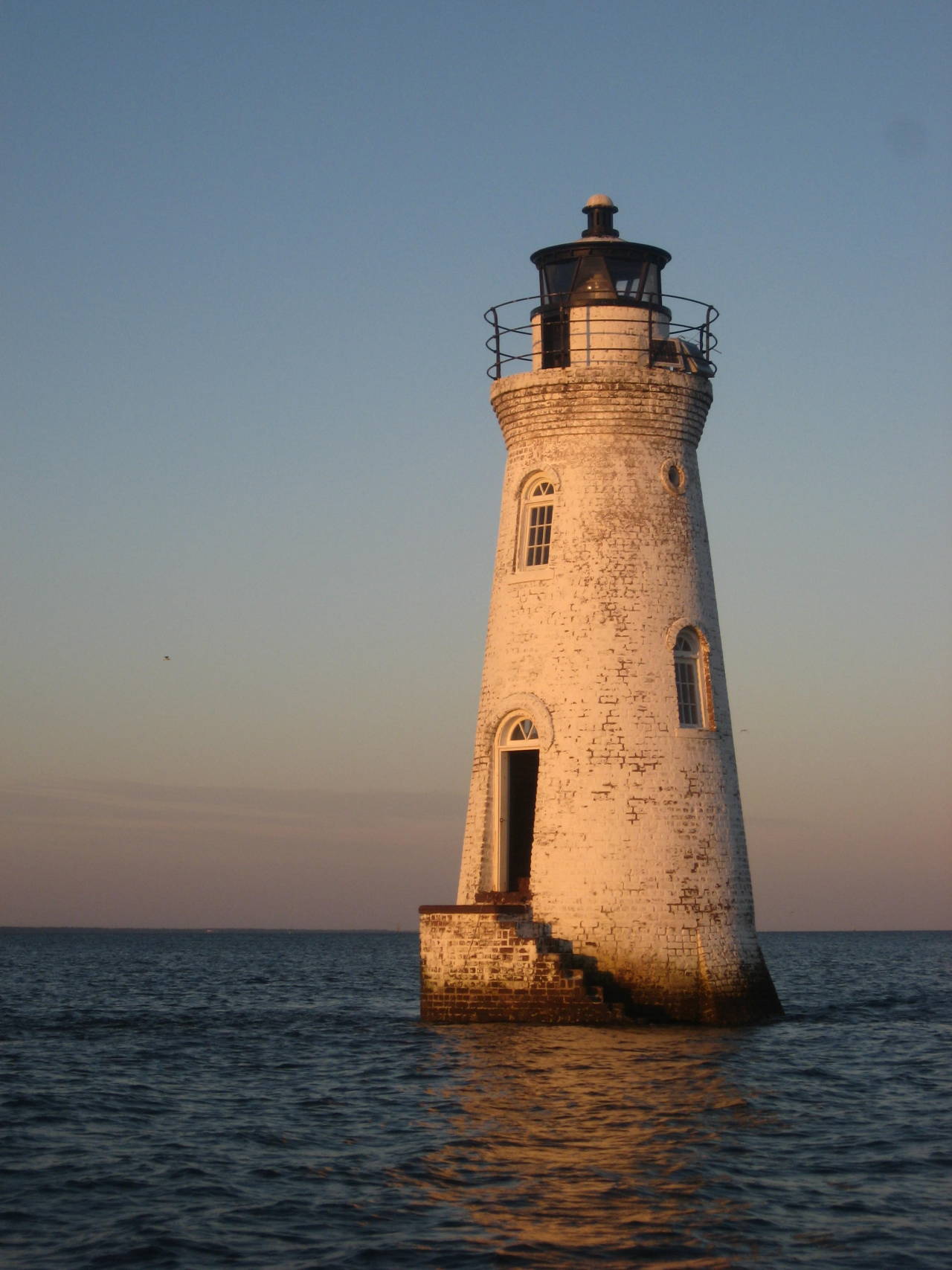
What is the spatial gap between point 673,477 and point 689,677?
3.41m

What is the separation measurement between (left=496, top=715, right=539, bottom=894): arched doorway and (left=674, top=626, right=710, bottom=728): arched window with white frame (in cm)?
252

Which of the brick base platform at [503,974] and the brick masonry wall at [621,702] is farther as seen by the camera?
the brick masonry wall at [621,702]

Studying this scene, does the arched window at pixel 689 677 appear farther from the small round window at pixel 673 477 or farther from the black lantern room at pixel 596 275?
the black lantern room at pixel 596 275

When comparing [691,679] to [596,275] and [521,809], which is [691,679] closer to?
[521,809]

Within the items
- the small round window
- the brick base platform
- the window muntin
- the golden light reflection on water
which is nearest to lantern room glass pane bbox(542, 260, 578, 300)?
the small round window

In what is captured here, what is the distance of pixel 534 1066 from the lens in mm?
21344

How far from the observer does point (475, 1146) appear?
677 inches

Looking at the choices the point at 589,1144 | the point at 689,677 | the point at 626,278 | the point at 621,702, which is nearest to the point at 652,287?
the point at 626,278

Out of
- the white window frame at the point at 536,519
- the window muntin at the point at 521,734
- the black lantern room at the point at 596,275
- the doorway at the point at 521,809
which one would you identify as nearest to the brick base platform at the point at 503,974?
the window muntin at the point at 521,734

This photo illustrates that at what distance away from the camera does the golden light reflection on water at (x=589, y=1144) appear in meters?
13.8

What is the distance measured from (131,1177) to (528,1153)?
13.3 feet

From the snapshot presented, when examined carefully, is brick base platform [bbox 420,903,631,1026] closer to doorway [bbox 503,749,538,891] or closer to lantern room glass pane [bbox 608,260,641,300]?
doorway [bbox 503,749,538,891]

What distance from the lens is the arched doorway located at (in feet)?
89.2

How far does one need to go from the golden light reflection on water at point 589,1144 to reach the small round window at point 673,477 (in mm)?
8938
